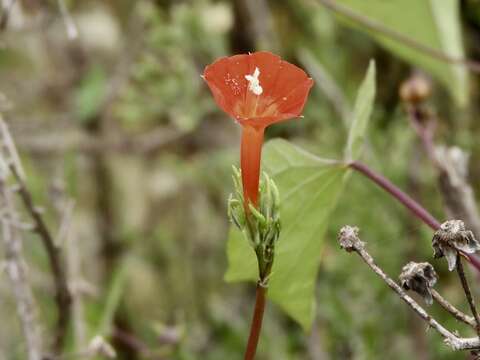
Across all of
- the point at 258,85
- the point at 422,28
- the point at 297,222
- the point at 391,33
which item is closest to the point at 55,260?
the point at 297,222

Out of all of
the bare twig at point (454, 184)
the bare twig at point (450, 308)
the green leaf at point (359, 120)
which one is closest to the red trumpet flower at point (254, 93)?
the bare twig at point (450, 308)

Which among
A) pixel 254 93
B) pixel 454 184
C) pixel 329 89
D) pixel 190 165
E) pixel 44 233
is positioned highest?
pixel 254 93

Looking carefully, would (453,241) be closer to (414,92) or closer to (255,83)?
(255,83)

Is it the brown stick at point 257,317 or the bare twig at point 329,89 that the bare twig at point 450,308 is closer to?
the brown stick at point 257,317

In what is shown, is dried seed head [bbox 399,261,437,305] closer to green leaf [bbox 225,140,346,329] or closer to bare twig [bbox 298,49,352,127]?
green leaf [bbox 225,140,346,329]

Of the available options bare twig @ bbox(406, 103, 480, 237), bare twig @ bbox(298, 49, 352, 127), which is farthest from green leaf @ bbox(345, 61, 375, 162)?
bare twig @ bbox(298, 49, 352, 127)

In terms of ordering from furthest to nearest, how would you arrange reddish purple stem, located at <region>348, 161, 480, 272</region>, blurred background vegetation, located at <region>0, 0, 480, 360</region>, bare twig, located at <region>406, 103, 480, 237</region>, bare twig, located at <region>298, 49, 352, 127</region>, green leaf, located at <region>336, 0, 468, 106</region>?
bare twig, located at <region>298, 49, 352, 127</region>, blurred background vegetation, located at <region>0, 0, 480, 360</region>, green leaf, located at <region>336, 0, 468, 106</region>, bare twig, located at <region>406, 103, 480, 237</region>, reddish purple stem, located at <region>348, 161, 480, 272</region>
